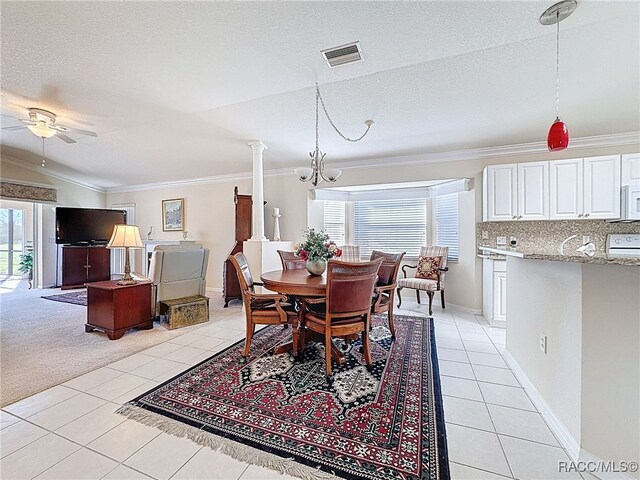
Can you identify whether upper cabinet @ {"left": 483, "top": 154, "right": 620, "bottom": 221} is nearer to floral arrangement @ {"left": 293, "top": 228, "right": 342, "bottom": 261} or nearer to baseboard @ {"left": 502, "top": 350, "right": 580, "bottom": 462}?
baseboard @ {"left": 502, "top": 350, "right": 580, "bottom": 462}

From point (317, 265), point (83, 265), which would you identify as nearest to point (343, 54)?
point (317, 265)

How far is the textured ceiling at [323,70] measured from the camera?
190cm

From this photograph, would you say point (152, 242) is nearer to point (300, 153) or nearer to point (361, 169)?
point (300, 153)

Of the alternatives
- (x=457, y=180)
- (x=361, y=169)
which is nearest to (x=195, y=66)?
(x=361, y=169)

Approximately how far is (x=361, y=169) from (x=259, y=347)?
11.5ft

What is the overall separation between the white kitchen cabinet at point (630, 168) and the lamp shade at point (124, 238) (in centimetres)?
608

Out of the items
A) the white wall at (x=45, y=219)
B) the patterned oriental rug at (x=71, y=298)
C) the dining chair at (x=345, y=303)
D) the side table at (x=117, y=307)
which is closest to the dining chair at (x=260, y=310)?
the dining chair at (x=345, y=303)

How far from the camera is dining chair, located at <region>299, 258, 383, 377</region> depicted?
215 centimetres

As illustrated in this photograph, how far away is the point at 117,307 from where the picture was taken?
3139mm

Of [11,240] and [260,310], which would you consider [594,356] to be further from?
[11,240]

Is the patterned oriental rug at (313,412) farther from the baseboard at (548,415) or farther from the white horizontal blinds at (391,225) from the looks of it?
the white horizontal blinds at (391,225)

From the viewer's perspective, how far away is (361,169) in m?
4.91

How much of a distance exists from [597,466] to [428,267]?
126 inches

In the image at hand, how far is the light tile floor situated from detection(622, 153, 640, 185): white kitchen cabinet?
9.60ft
